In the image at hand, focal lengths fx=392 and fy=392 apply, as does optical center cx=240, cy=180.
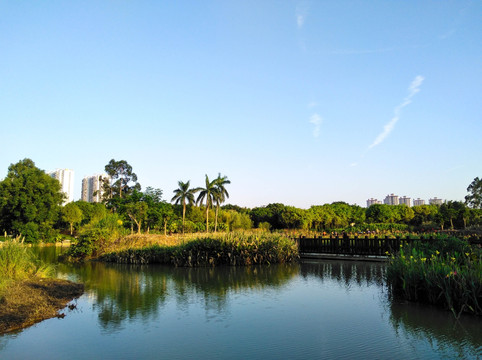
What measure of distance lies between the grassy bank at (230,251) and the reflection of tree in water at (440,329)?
10.4 meters

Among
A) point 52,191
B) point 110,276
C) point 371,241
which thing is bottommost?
point 110,276

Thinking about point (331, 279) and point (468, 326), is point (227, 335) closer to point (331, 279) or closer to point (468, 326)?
point (468, 326)

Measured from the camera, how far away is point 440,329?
7035 mm

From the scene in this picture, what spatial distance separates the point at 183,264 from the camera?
1938 cm

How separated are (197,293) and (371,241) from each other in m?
12.4

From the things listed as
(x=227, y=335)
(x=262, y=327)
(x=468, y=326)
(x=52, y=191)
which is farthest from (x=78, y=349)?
(x=52, y=191)

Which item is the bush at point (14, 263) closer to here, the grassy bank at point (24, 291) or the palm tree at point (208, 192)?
the grassy bank at point (24, 291)

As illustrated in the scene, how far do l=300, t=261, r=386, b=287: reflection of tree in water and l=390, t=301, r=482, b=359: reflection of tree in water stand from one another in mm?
4178

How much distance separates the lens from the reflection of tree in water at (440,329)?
19.4ft

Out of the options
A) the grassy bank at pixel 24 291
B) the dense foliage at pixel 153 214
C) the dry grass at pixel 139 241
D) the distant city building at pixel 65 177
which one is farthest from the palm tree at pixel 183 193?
the distant city building at pixel 65 177

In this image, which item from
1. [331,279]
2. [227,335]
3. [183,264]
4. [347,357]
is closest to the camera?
[347,357]

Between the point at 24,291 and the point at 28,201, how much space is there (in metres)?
40.4

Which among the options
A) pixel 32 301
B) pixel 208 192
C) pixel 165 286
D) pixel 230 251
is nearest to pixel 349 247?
pixel 230 251

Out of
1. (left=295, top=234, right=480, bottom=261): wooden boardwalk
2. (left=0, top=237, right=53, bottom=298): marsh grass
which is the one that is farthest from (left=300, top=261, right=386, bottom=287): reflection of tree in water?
(left=0, top=237, right=53, bottom=298): marsh grass
